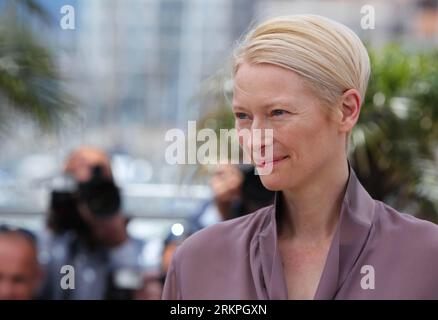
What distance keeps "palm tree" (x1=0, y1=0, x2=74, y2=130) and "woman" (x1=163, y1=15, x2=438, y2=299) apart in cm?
191

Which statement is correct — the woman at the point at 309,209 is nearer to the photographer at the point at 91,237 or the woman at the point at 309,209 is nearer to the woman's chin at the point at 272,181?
the woman's chin at the point at 272,181

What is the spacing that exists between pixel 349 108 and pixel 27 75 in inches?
80.0

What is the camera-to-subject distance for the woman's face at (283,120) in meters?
0.87

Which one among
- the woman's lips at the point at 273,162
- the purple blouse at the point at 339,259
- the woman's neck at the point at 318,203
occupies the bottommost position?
the purple blouse at the point at 339,259

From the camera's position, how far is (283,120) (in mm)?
872

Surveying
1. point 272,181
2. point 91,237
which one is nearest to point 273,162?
point 272,181

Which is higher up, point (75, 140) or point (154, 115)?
point (154, 115)

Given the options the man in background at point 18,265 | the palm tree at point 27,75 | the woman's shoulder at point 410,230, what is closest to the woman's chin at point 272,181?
the woman's shoulder at point 410,230

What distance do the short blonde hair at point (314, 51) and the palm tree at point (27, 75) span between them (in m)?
1.94

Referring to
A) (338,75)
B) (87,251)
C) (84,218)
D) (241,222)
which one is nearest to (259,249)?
(241,222)

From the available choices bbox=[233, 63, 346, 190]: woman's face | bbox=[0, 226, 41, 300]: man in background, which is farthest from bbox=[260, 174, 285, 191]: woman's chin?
bbox=[0, 226, 41, 300]: man in background

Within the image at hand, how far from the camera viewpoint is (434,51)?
140 inches
